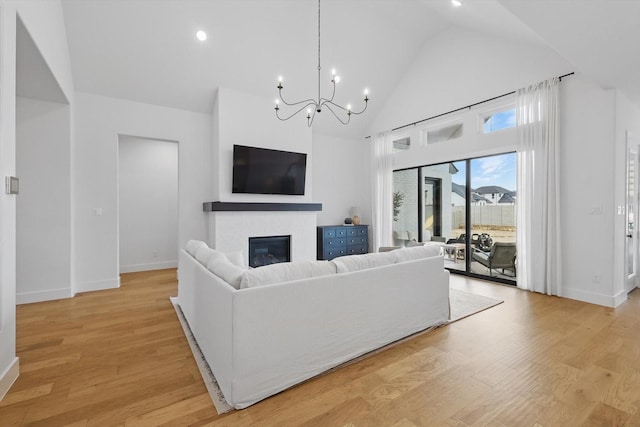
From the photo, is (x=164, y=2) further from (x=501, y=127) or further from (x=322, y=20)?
(x=501, y=127)

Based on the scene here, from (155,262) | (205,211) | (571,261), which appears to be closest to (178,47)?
(205,211)

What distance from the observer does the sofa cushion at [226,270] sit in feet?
6.06

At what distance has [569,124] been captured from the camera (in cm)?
382

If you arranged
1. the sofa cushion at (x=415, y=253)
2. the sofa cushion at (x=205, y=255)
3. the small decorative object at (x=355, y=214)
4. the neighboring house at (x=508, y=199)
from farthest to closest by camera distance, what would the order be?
the small decorative object at (x=355, y=214), the neighboring house at (x=508, y=199), the sofa cushion at (x=415, y=253), the sofa cushion at (x=205, y=255)

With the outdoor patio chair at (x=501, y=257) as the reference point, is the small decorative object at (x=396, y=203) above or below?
above

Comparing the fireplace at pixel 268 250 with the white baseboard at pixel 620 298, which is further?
the fireplace at pixel 268 250

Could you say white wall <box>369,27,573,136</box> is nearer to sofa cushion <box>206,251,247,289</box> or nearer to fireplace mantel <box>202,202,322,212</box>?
fireplace mantel <box>202,202,322,212</box>

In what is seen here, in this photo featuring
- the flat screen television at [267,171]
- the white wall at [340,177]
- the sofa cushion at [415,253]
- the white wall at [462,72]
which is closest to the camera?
the sofa cushion at [415,253]

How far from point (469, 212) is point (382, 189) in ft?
6.32

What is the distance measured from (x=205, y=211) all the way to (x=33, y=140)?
7.73 ft

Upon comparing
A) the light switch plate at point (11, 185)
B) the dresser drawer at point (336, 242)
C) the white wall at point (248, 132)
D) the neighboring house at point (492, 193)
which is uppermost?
the white wall at point (248, 132)

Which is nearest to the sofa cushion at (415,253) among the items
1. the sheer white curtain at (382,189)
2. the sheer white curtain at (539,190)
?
the sheer white curtain at (539,190)

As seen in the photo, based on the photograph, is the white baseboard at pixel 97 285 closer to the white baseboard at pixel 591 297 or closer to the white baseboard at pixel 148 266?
the white baseboard at pixel 148 266

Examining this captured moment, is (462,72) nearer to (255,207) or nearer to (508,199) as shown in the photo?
(508,199)
